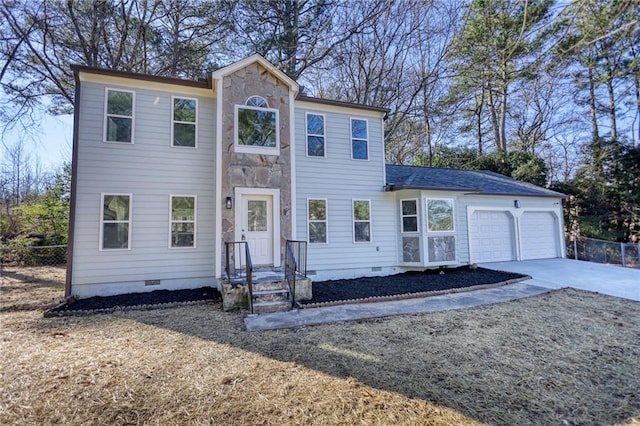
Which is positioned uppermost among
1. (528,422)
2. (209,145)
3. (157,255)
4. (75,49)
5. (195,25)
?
(195,25)

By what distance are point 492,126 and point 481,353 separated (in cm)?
2123

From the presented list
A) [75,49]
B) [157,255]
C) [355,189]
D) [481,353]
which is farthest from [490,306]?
[75,49]

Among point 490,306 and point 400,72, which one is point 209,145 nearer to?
point 490,306

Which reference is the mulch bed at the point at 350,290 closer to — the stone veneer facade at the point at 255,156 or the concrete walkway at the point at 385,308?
the concrete walkway at the point at 385,308

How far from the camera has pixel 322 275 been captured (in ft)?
30.1

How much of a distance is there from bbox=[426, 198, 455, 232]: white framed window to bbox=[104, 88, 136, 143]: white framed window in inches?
344

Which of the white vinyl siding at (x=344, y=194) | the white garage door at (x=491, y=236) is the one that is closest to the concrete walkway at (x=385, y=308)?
the white vinyl siding at (x=344, y=194)

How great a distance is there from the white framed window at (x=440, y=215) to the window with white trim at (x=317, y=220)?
131 inches

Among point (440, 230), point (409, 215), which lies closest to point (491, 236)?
point (440, 230)

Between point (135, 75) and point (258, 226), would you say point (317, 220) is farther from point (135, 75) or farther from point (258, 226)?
point (135, 75)

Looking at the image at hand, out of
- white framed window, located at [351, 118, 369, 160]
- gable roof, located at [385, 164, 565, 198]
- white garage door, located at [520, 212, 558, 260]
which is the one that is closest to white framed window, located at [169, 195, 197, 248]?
white framed window, located at [351, 118, 369, 160]

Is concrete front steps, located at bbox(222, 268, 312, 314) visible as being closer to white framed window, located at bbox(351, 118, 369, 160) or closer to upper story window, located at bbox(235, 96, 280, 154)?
upper story window, located at bbox(235, 96, 280, 154)

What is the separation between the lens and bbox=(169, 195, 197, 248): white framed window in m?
7.88

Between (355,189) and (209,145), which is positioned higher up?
(209,145)
